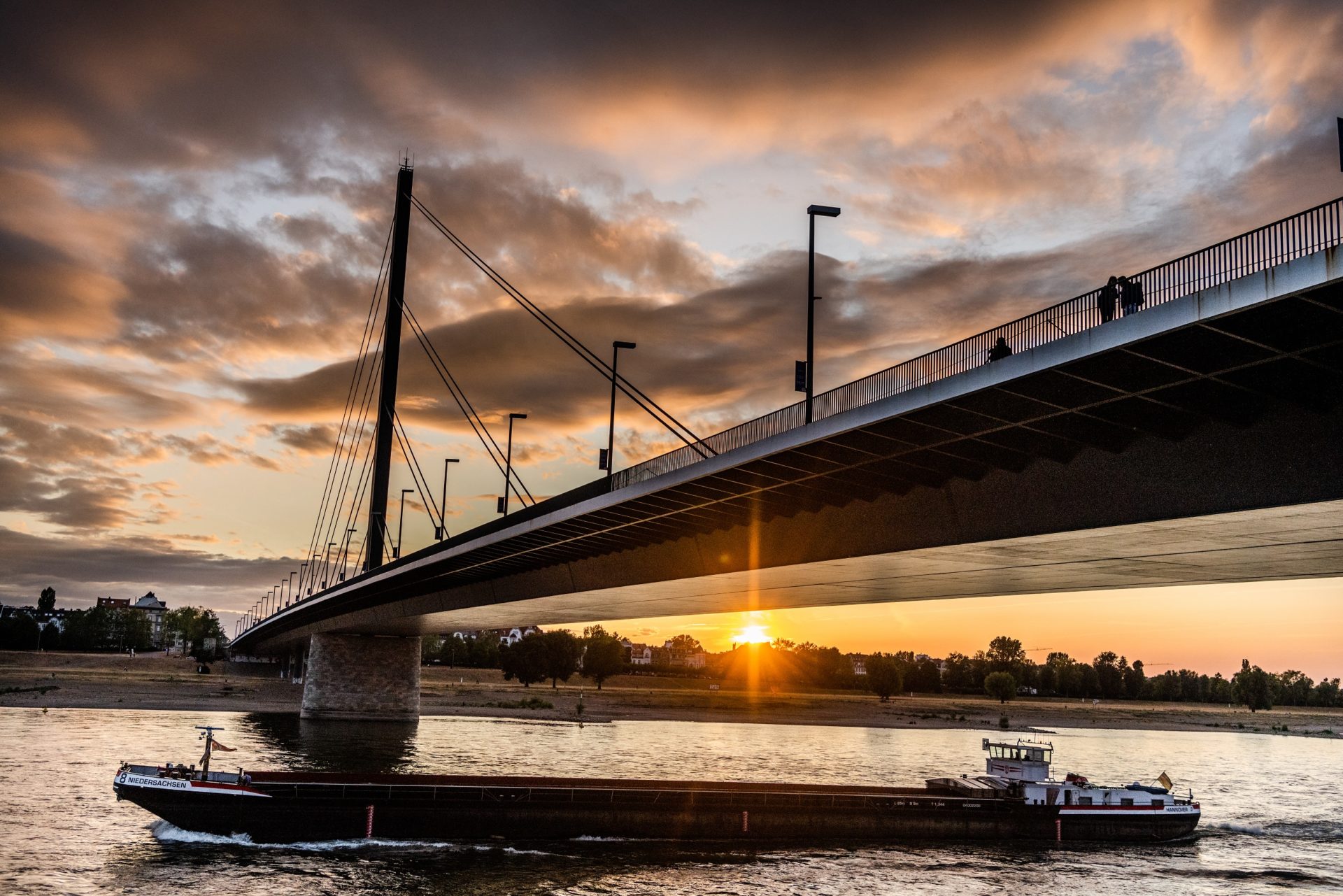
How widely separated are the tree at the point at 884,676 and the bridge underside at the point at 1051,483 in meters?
149

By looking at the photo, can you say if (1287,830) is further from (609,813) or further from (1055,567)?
(609,813)

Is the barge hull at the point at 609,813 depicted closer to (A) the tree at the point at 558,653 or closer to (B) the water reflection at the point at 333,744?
(B) the water reflection at the point at 333,744

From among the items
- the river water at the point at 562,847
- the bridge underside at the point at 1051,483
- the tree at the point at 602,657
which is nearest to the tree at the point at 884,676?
the tree at the point at 602,657

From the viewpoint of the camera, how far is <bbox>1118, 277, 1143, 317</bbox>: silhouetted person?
20.8m

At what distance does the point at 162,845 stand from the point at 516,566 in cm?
2399

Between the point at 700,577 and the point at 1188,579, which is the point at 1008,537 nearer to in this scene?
the point at 1188,579

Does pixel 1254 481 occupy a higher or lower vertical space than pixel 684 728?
higher

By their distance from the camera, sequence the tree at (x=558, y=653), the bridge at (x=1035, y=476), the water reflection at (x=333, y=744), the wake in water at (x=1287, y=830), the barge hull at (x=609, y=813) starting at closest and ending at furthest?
1. the bridge at (x=1035, y=476)
2. the barge hull at (x=609, y=813)
3. the wake in water at (x=1287, y=830)
4. the water reflection at (x=333, y=744)
5. the tree at (x=558, y=653)

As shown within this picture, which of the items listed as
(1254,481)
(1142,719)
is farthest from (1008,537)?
(1142,719)

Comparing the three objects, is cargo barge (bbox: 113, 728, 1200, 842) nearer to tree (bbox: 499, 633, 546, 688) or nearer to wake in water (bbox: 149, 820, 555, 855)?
wake in water (bbox: 149, 820, 555, 855)

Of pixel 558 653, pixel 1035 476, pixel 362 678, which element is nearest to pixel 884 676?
pixel 558 653

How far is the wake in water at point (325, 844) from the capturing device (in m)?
37.7

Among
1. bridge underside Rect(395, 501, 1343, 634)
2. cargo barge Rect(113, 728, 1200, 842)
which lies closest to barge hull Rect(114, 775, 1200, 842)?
cargo barge Rect(113, 728, 1200, 842)

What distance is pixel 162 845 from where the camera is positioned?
1417 inches
